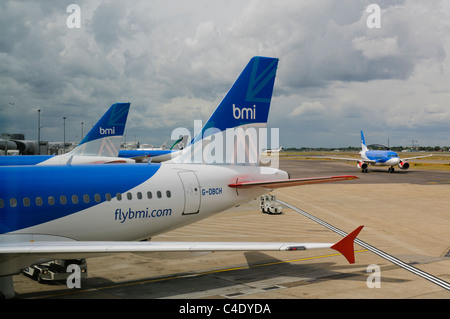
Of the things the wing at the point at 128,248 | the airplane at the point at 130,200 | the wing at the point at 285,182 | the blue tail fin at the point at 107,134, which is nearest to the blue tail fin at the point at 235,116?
the airplane at the point at 130,200

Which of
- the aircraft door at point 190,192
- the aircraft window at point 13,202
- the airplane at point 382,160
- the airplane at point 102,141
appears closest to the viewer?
the aircraft window at point 13,202

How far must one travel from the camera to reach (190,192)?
56.6 ft

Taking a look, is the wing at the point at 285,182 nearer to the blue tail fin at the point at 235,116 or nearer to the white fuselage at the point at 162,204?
the white fuselage at the point at 162,204

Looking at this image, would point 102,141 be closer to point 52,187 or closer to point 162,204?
point 162,204

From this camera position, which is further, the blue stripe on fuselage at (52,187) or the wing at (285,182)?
the wing at (285,182)

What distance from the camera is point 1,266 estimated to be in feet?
40.9

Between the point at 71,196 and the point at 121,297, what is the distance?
3906mm

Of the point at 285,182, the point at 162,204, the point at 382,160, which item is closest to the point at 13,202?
the point at 162,204

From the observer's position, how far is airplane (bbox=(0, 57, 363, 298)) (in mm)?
12273

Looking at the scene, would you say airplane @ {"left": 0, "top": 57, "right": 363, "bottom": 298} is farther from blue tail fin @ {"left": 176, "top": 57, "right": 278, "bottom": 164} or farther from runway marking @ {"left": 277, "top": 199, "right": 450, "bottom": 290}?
runway marking @ {"left": 277, "top": 199, "right": 450, "bottom": 290}

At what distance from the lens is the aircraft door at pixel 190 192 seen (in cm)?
1714

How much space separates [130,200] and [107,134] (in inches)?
905

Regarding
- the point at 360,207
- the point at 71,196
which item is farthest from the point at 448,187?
the point at 71,196

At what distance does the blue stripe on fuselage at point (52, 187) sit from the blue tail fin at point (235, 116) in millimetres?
4072
